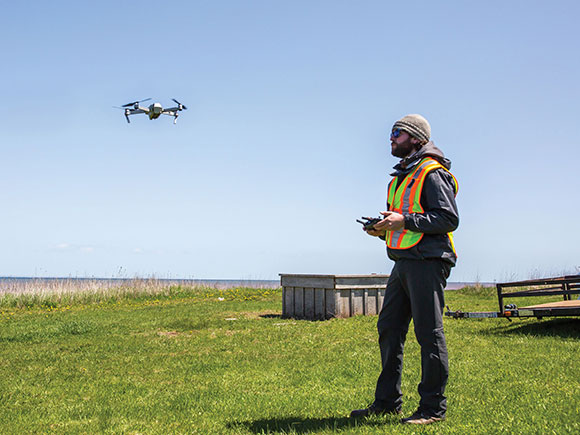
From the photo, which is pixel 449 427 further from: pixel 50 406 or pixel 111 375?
pixel 111 375

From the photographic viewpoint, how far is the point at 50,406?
5.48 m

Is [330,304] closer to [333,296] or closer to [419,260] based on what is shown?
[333,296]

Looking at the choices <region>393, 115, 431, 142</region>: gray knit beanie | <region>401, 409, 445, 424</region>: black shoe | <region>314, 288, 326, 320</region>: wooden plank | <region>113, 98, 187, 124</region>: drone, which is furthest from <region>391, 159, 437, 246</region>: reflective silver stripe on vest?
<region>113, 98, 187, 124</region>: drone

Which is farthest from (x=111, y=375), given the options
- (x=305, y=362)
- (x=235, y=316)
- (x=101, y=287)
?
(x=101, y=287)

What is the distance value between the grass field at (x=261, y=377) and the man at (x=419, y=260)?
26 centimetres

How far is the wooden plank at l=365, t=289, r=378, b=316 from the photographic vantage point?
44.3 ft

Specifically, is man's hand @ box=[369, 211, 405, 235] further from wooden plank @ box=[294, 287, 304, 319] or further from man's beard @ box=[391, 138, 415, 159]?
wooden plank @ box=[294, 287, 304, 319]

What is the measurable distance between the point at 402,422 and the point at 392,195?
176 centimetres

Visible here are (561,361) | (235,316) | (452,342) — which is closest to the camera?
(561,361)

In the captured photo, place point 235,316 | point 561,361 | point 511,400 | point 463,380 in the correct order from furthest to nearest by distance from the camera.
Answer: point 235,316 < point 561,361 < point 463,380 < point 511,400

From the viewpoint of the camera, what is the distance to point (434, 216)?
3.90 metres

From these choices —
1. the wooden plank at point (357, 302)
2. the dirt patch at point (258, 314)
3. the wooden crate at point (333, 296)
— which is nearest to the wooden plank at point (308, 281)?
the wooden crate at point (333, 296)

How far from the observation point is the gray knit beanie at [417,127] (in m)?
4.29

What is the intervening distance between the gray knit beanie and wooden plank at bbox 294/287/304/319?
32.6 feet
